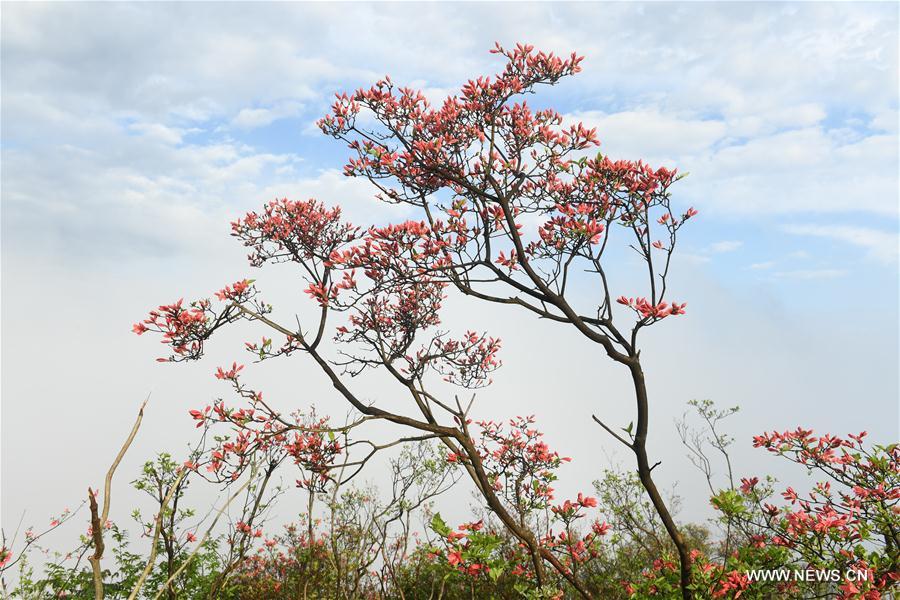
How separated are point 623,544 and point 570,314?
8.91m

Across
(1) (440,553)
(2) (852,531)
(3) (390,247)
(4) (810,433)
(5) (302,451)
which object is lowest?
(2) (852,531)

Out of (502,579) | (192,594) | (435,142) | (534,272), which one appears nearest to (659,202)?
(534,272)

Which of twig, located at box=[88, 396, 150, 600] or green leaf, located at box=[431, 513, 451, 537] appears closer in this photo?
twig, located at box=[88, 396, 150, 600]

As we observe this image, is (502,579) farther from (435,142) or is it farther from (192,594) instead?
(435,142)

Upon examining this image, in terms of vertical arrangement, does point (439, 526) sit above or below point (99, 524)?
above

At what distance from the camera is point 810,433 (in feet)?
18.5

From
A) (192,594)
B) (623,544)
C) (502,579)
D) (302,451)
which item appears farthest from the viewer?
(623,544)

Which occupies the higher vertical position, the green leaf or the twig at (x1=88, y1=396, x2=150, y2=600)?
the green leaf

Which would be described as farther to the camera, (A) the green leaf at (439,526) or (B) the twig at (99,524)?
(A) the green leaf at (439,526)

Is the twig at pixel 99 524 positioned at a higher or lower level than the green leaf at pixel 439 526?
lower

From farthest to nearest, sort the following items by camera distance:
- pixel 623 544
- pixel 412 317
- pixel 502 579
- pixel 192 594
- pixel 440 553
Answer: pixel 623 544 → pixel 192 594 → pixel 502 579 → pixel 412 317 → pixel 440 553

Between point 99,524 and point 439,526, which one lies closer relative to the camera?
point 99,524

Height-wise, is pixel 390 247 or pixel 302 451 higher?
pixel 390 247

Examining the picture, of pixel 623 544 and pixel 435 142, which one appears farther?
pixel 623 544
